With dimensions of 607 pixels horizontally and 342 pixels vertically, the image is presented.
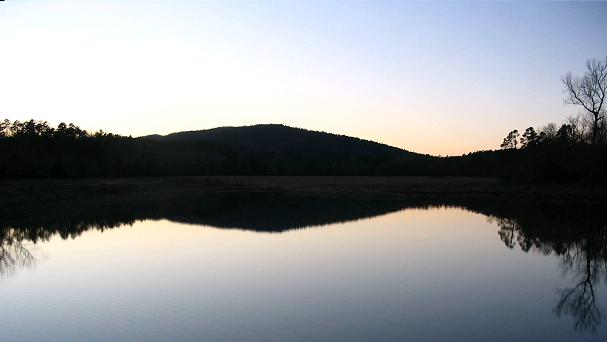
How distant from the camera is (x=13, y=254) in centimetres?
1540

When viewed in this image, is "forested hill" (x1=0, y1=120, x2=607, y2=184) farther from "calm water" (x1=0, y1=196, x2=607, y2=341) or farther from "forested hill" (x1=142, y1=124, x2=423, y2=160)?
"calm water" (x1=0, y1=196, x2=607, y2=341)

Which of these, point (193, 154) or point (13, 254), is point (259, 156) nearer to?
point (193, 154)

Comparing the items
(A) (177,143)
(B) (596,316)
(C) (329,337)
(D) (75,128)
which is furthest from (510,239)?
(A) (177,143)

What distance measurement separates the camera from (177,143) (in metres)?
135

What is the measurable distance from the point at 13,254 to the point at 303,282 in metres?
10.0

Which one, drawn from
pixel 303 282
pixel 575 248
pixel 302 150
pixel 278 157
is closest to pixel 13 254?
pixel 303 282

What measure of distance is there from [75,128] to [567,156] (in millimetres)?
83159

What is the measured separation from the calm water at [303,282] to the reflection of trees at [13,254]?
48 millimetres

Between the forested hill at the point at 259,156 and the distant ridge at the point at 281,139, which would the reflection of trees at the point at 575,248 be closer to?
the forested hill at the point at 259,156

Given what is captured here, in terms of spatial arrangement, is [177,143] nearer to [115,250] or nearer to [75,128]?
[75,128]

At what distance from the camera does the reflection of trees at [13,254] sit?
44.5ft

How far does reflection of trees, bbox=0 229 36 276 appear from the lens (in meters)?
13.6

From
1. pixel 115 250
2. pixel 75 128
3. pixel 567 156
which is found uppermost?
pixel 75 128

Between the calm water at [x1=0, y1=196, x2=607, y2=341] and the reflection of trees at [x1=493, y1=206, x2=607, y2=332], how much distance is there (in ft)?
0.20
